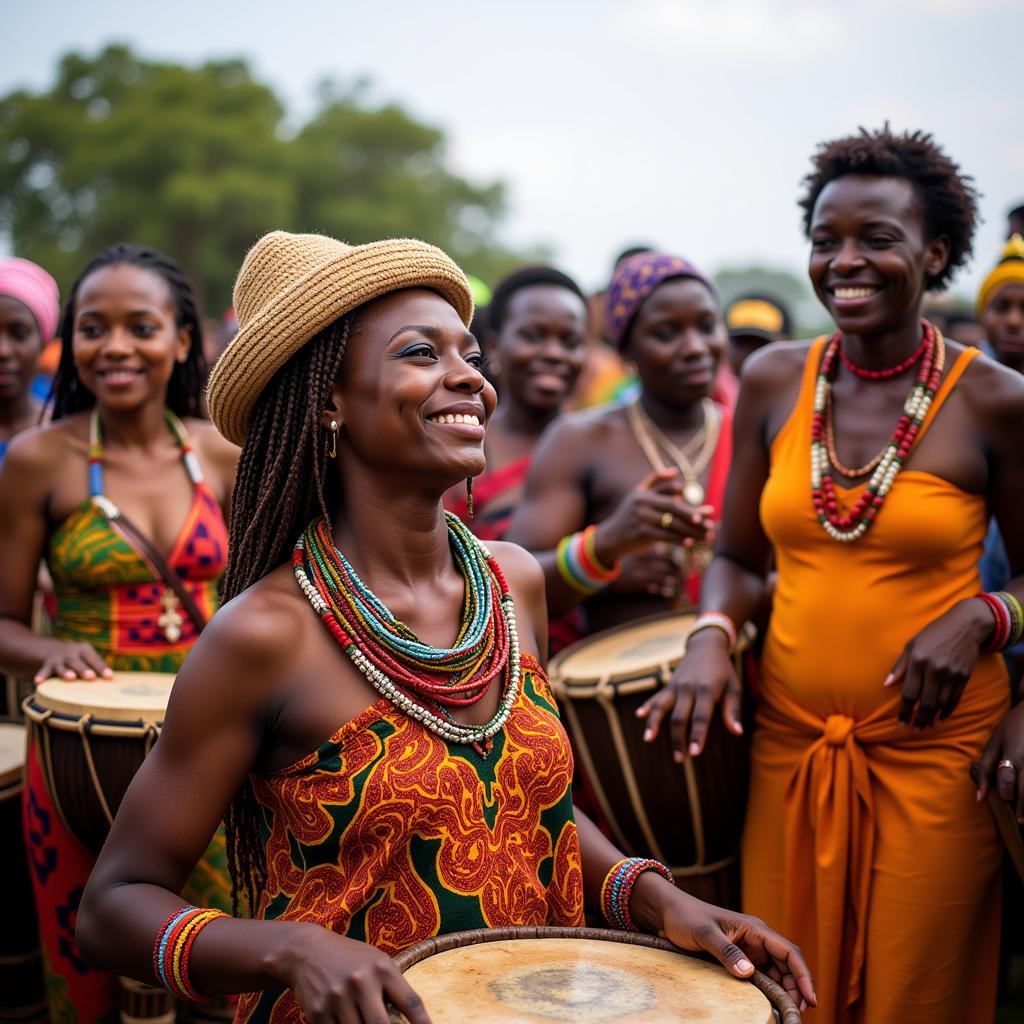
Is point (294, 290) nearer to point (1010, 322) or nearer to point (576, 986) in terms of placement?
point (576, 986)

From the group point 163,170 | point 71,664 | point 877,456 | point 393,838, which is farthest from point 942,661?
point 163,170

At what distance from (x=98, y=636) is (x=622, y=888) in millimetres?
2224

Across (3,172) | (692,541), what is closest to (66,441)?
(692,541)

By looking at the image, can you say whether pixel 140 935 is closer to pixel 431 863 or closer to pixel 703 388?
pixel 431 863

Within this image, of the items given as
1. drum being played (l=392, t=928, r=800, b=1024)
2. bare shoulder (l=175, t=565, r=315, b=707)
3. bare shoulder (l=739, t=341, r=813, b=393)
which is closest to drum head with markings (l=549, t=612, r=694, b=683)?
bare shoulder (l=739, t=341, r=813, b=393)

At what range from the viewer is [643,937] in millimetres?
2193

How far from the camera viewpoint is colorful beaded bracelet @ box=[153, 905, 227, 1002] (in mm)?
1978

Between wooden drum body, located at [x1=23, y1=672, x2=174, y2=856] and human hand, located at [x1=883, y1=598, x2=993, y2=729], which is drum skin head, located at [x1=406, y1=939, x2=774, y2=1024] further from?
wooden drum body, located at [x1=23, y1=672, x2=174, y2=856]

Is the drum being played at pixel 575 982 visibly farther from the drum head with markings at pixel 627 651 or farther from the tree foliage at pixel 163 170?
the tree foliage at pixel 163 170

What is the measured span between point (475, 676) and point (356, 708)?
246 millimetres

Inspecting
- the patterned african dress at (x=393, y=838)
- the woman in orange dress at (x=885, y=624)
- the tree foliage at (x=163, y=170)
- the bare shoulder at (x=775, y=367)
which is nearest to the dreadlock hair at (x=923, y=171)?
the woman in orange dress at (x=885, y=624)

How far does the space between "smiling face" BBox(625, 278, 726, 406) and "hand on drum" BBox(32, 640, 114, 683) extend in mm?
2253

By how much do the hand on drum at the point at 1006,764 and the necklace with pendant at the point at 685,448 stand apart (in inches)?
65.3

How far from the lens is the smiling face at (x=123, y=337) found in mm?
4090
